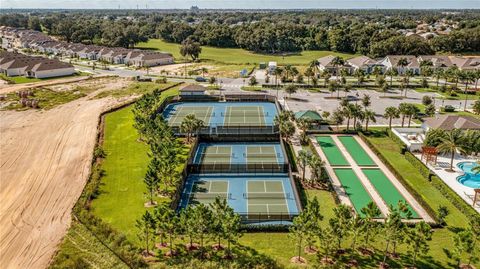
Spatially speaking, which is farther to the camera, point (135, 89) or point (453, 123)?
point (135, 89)

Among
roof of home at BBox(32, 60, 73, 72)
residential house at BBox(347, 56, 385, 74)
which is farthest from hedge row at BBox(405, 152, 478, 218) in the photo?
roof of home at BBox(32, 60, 73, 72)

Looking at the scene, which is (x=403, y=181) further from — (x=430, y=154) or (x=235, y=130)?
(x=235, y=130)

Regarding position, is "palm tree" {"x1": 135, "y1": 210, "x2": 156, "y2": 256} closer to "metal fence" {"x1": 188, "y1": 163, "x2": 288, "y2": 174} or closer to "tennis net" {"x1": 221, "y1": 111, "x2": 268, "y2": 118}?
"metal fence" {"x1": 188, "y1": 163, "x2": 288, "y2": 174}

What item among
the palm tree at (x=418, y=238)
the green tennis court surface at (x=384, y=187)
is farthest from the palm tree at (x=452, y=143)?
the palm tree at (x=418, y=238)

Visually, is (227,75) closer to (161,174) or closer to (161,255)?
(161,174)

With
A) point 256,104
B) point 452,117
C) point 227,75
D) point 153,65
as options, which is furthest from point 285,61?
point 452,117

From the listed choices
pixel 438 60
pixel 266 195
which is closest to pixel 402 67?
pixel 438 60
